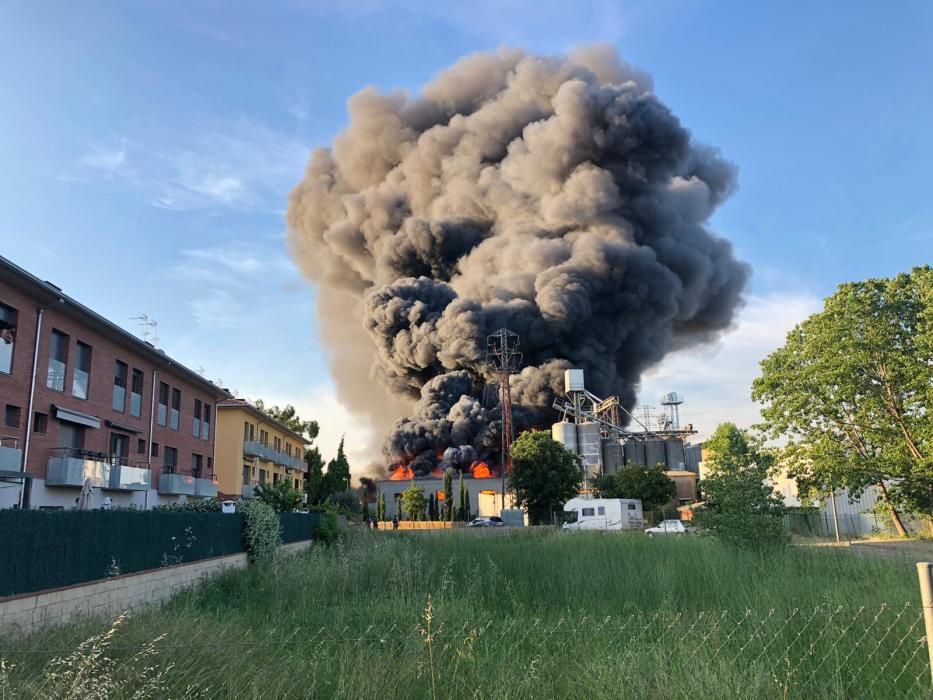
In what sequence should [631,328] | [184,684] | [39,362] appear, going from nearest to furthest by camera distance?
[184,684] → [39,362] → [631,328]

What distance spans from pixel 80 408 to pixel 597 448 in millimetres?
53693

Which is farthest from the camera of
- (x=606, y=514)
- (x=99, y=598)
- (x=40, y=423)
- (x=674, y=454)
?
(x=674, y=454)

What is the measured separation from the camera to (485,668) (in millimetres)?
6105

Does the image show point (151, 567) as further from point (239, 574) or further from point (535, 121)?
point (535, 121)

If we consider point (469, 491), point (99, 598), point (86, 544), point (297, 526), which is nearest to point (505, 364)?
point (469, 491)

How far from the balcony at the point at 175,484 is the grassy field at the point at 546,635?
17.6m

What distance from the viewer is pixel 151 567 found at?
37.4ft

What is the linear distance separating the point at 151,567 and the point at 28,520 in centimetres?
375

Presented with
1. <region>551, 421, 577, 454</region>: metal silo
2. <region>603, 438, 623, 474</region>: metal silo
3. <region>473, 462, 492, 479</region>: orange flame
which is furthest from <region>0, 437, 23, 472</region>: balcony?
<region>603, 438, 623, 474</region>: metal silo

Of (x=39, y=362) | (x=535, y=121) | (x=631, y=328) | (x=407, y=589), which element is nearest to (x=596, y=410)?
(x=631, y=328)

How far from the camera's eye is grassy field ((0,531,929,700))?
5477 millimetres

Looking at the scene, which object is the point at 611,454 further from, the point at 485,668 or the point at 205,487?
the point at 485,668

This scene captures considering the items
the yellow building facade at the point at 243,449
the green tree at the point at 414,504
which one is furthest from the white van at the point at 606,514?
the green tree at the point at 414,504

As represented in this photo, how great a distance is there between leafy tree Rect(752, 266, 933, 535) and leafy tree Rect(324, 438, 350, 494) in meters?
27.6
